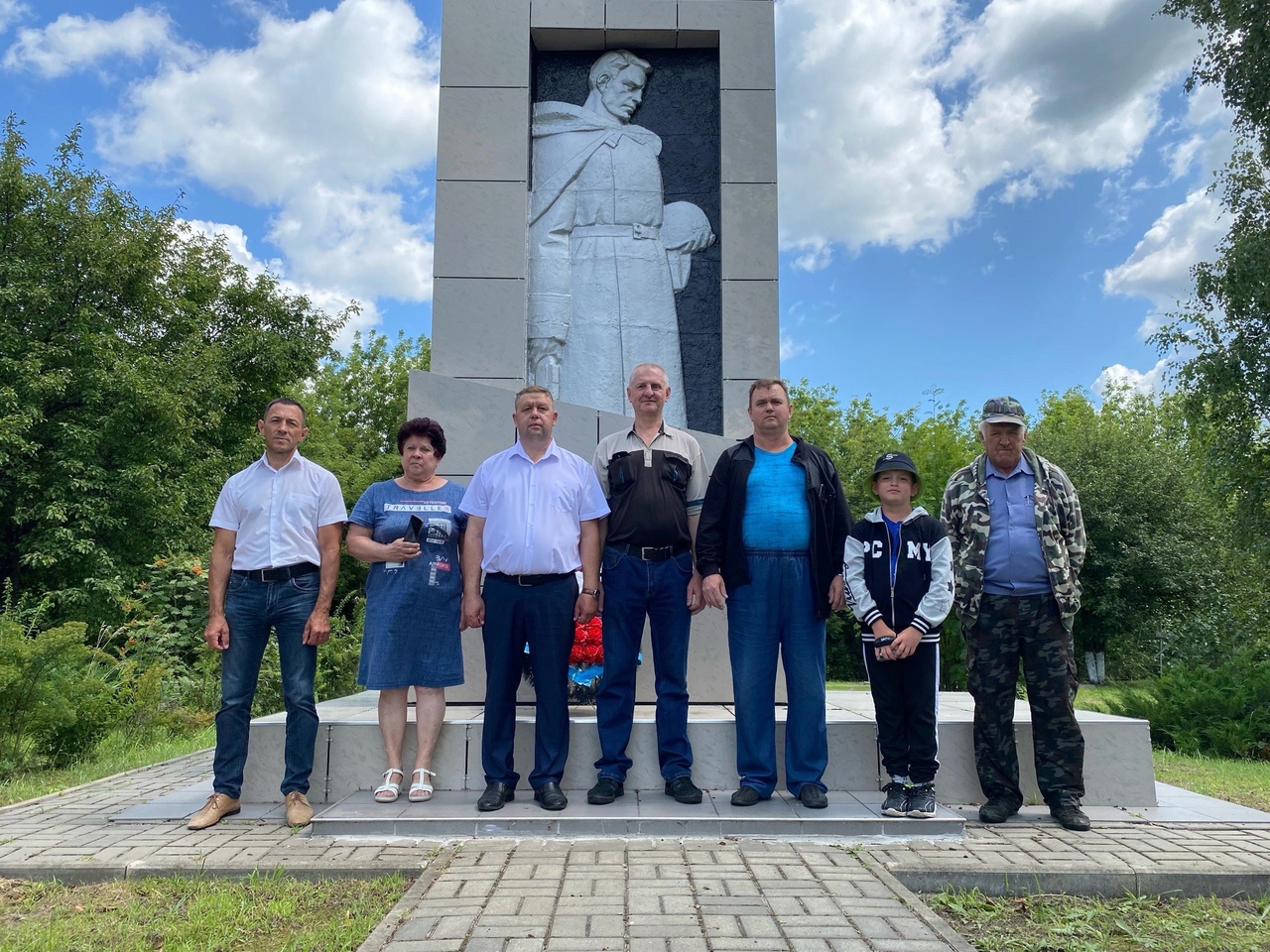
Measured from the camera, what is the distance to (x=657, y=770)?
163 inches

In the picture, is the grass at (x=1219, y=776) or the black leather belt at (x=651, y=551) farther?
the grass at (x=1219, y=776)

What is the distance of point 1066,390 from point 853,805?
133ft

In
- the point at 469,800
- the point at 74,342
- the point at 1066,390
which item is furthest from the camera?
the point at 1066,390

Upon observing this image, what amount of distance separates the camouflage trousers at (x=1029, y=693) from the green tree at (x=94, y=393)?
15.1 m

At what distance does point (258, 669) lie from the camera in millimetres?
3965

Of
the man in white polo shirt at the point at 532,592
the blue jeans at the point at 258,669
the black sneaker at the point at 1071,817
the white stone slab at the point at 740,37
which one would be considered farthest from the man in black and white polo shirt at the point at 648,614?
the white stone slab at the point at 740,37

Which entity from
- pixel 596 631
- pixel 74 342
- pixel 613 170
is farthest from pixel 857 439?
pixel 596 631

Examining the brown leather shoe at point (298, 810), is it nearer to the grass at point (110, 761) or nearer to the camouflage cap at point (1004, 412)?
the grass at point (110, 761)

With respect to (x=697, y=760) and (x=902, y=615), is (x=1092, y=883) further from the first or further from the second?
(x=697, y=760)

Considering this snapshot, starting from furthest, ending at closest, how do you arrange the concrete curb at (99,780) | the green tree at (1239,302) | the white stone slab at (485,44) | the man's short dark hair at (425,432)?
the green tree at (1239,302)
the white stone slab at (485,44)
the concrete curb at (99,780)
the man's short dark hair at (425,432)

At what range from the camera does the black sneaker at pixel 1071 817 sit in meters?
3.71

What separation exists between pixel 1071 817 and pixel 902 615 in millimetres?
1111

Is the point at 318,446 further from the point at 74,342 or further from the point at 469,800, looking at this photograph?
the point at 469,800

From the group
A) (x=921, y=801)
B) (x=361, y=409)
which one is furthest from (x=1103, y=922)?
(x=361, y=409)
